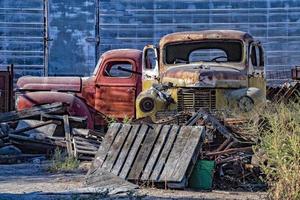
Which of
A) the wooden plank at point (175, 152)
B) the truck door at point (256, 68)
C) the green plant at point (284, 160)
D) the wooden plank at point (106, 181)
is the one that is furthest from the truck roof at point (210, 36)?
the green plant at point (284, 160)

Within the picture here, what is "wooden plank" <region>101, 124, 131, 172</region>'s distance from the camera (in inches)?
318

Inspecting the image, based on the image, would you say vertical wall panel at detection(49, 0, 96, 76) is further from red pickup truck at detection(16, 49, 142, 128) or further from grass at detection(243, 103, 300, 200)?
grass at detection(243, 103, 300, 200)

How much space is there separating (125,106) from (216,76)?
346 centimetres

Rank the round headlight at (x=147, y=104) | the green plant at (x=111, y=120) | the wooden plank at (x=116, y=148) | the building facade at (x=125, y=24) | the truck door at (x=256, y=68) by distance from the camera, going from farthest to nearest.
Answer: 1. the building facade at (x=125, y=24)
2. the green plant at (x=111, y=120)
3. the truck door at (x=256, y=68)
4. the round headlight at (x=147, y=104)
5. the wooden plank at (x=116, y=148)

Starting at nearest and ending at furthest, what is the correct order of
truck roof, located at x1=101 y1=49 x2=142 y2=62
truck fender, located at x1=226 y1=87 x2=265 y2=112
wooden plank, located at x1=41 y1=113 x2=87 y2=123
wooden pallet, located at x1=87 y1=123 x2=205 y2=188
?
wooden pallet, located at x1=87 y1=123 x2=205 y2=188 < truck fender, located at x1=226 y1=87 x2=265 y2=112 < wooden plank, located at x1=41 y1=113 x2=87 y2=123 < truck roof, located at x1=101 y1=49 x2=142 y2=62

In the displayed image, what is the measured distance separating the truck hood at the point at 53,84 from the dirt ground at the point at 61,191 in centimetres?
425

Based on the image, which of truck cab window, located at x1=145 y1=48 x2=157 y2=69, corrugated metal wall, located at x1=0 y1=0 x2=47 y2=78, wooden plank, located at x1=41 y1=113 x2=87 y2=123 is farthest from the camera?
corrugated metal wall, located at x1=0 y1=0 x2=47 y2=78

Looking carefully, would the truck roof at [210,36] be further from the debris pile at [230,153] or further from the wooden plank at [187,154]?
the wooden plank at [187,154]

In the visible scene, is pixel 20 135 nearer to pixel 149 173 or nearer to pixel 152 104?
pixel 152 104

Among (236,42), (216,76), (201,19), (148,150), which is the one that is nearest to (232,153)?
(148,150)

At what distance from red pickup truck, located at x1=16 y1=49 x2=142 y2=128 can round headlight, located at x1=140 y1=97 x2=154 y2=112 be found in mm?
2808

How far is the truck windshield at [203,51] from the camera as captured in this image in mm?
10688

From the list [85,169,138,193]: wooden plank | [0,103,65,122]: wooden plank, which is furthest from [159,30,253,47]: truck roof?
[85,169,138,193]: wooden plank

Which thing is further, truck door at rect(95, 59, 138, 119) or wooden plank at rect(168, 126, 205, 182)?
truck door at rect(95, 59, 138, 119)
